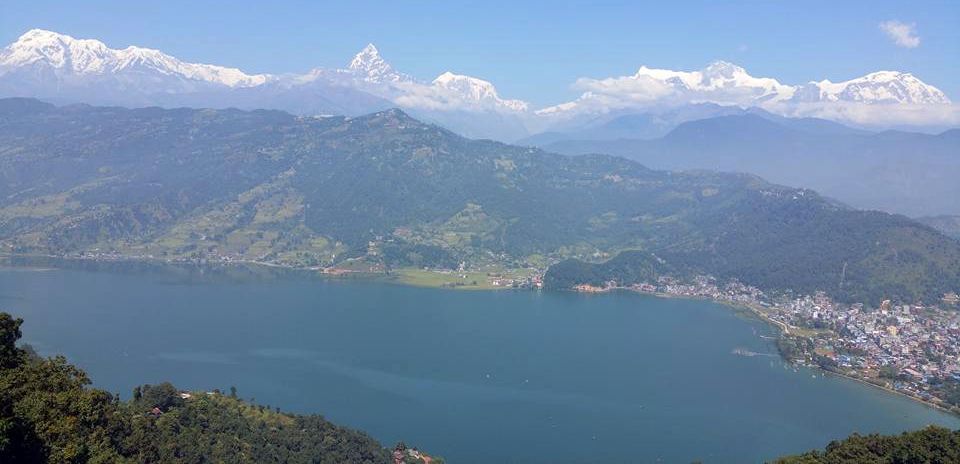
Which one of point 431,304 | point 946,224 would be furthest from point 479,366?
point 946,224

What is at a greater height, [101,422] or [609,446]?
[101,422]

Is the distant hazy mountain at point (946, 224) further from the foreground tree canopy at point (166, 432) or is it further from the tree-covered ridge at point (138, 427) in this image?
the tree-covered ridge at point (138, 427)

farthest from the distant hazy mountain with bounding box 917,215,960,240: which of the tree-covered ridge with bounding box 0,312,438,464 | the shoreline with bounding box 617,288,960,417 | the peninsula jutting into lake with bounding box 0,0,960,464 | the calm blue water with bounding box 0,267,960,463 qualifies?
the tree-covered ridge with bounding box 0,312,438,464

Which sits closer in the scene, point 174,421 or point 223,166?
point 174,421

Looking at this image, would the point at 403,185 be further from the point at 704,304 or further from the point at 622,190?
the point at 704,304

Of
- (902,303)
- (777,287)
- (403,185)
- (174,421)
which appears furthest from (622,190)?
(174,421)

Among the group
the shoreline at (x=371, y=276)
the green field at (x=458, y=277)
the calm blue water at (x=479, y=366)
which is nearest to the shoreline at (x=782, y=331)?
the shoreline at (x=371, y=276)
